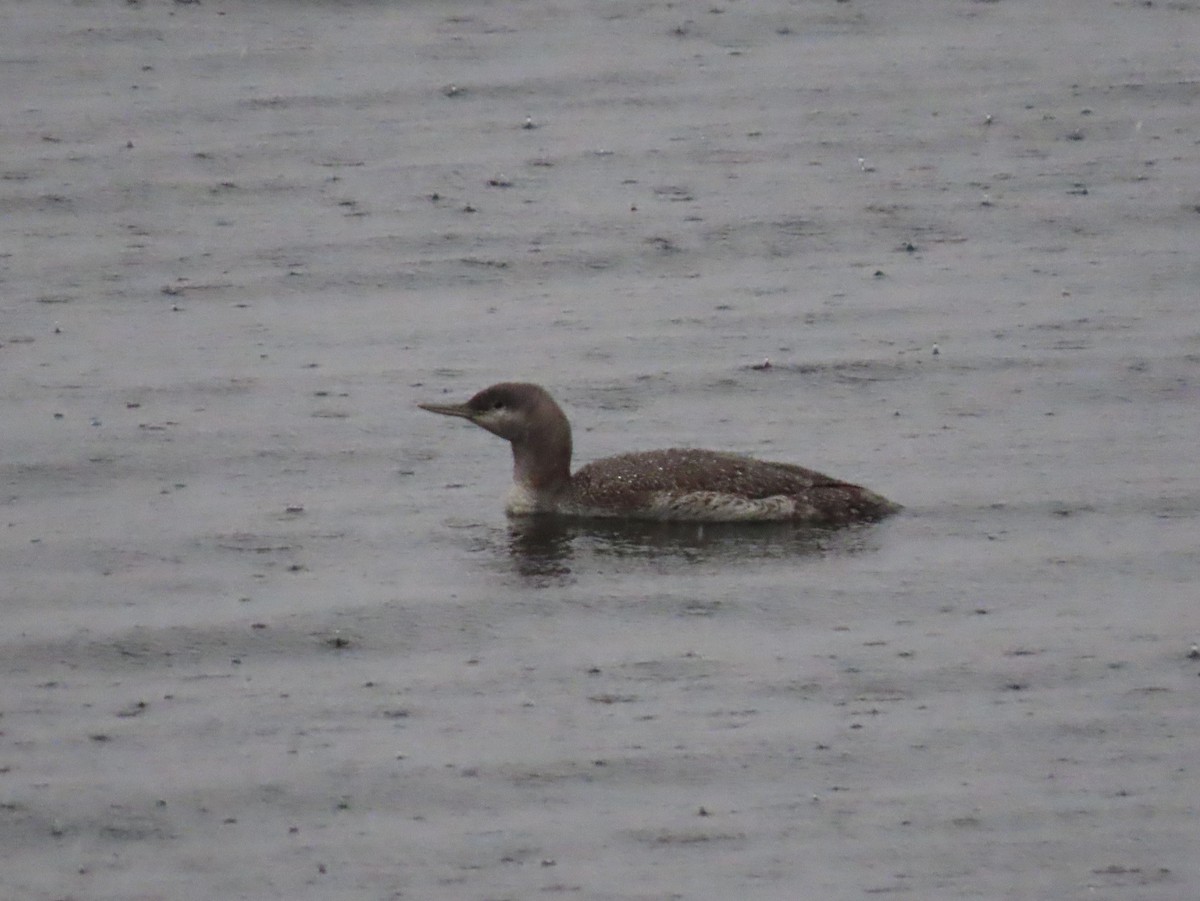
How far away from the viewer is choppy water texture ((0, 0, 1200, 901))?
894 cm

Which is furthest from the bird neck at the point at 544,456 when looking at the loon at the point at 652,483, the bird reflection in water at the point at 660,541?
the bird reflection in water at the point at 660,541

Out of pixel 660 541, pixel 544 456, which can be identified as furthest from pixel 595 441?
pixel 660 541

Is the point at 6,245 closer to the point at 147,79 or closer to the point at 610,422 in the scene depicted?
the point at 147,79

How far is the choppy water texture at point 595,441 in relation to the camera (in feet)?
29.3

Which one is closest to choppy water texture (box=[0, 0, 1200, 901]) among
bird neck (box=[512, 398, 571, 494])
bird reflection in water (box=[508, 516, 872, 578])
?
bird reflection in water (box=[508, 516, 872, 578])

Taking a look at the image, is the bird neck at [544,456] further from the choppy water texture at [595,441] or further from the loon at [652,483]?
the choppy water texture at [595,441]

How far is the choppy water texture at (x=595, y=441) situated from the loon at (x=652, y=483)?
0.38ft

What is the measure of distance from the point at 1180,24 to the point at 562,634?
1212 centimetres

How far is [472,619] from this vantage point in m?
10.9

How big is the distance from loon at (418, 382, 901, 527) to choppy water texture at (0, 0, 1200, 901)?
4.6 inches

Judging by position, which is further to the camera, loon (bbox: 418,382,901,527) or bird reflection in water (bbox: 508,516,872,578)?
loon (bbox: 418,382,901,527)

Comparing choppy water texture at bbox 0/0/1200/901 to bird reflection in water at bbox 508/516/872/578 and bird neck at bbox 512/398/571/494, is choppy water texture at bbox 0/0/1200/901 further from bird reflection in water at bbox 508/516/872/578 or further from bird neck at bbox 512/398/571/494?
bird neck at bbox 512/398/571/494

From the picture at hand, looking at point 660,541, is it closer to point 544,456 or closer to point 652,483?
point 652,483

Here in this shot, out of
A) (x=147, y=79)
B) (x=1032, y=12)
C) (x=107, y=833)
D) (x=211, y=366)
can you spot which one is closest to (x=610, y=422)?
(x=211, y=366)
